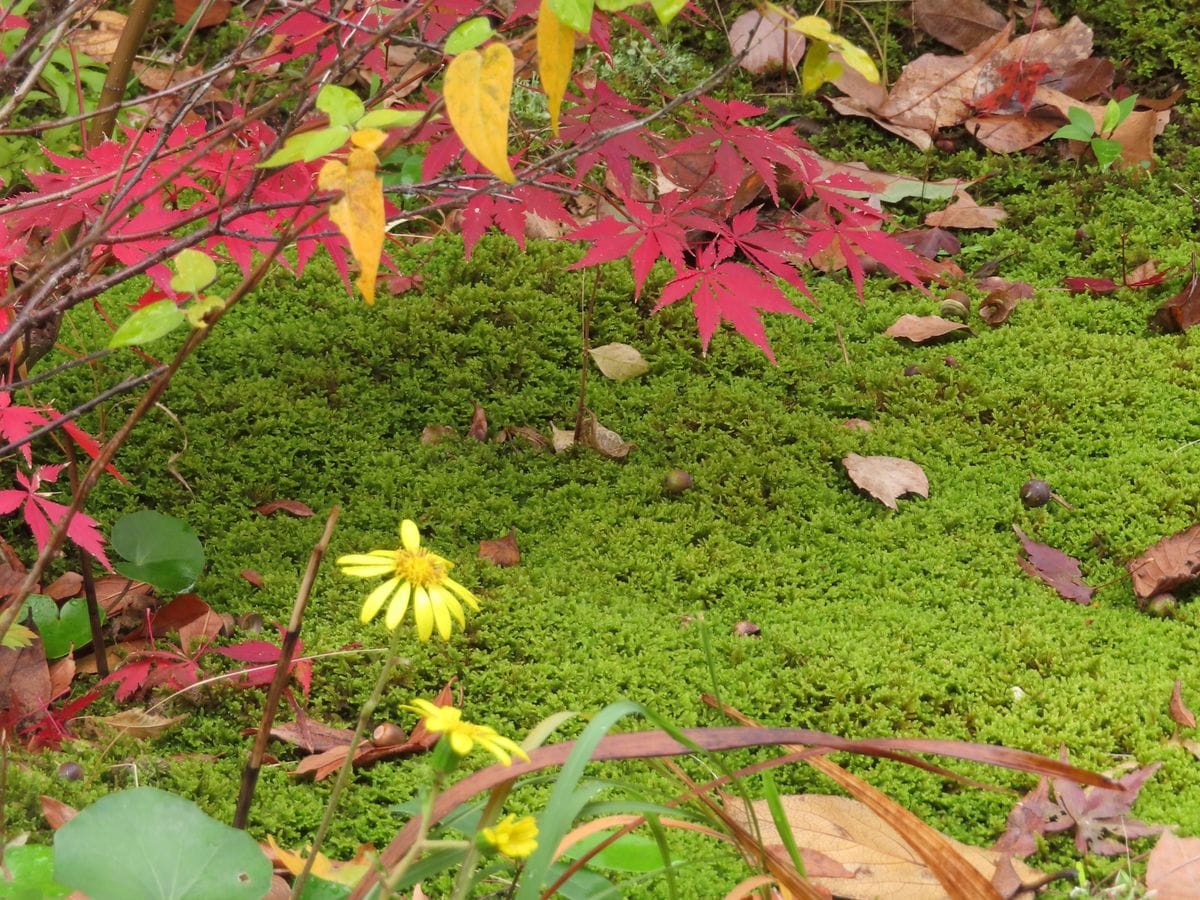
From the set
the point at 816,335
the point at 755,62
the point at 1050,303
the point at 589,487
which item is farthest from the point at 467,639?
the point at 755,62

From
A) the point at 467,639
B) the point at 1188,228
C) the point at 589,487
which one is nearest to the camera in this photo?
the point at 467,639

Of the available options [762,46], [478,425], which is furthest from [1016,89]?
[478,425]

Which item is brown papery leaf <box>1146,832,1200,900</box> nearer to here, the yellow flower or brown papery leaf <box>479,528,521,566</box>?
the yellow flower

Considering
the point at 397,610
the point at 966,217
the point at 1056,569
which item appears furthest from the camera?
the point at 966,217

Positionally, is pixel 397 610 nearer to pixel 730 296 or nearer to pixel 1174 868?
pixel 1174 868

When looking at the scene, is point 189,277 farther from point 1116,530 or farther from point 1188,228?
point 1188,228

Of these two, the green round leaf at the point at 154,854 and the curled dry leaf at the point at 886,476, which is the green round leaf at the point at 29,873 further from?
the curled dry leaf at the point at 886,476
